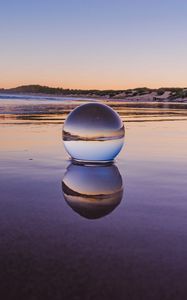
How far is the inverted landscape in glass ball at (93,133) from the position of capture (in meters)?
5.76

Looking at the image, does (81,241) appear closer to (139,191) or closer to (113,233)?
→ (113,233)

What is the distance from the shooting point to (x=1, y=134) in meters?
10.3

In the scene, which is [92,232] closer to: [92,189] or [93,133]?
[92,189]

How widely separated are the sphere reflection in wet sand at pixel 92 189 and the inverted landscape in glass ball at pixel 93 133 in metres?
0.21

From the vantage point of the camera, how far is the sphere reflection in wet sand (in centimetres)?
371

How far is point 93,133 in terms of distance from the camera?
573 cm

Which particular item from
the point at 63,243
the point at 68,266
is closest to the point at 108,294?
the point at 68,266

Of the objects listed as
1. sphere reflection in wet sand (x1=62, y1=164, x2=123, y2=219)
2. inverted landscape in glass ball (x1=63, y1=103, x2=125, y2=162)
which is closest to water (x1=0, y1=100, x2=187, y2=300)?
sphere reflection in wet sand (x1=62, y1=164, x2=123, y2=219)

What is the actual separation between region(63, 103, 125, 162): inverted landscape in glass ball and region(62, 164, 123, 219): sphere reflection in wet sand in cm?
21

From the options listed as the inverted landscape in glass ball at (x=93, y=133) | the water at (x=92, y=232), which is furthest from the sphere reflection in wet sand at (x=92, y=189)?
the inverted landscape in glass ball at (x=93, y=133)

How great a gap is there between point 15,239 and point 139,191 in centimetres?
192

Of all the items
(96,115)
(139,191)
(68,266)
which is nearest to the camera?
(68,266)

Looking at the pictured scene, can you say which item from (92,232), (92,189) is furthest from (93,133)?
(92,232)

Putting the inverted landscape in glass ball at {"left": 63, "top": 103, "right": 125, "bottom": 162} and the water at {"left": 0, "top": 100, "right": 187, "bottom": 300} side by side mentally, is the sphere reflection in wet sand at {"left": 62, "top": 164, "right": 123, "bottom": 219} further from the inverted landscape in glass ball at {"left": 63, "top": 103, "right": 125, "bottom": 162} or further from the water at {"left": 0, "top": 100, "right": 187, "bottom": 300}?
the inverted landscape in glass ball at {"left": 63, "top": 103, "right": 125, "bottom": 162}
